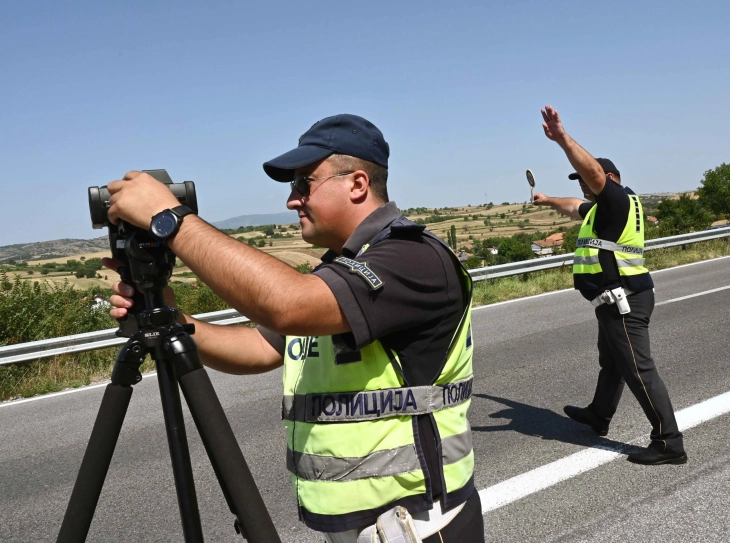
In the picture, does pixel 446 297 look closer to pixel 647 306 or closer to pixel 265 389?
pixel 647 306

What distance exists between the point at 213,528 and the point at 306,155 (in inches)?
109

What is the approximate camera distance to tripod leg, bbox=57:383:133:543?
58.5 inches

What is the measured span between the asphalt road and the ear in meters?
2.39

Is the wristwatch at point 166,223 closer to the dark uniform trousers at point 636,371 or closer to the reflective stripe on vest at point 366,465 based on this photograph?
the reflective stripe on vest at point 366,465

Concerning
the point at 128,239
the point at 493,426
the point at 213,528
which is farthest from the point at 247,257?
the point at 493,426

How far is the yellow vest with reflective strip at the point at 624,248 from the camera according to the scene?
4918 millimetres

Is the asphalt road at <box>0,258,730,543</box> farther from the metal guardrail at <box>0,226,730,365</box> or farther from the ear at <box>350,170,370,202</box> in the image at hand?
the ear at <box>350,170,370,202</box>

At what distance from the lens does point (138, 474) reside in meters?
4.93

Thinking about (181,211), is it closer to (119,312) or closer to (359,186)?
(119,312)

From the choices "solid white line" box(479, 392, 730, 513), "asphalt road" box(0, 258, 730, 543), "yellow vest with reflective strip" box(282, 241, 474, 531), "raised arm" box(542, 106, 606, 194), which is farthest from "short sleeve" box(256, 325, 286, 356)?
"raised arm" box(542, 106, 606, 194)

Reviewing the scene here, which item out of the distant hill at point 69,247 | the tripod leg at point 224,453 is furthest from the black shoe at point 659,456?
the tripod leg at point 224,453

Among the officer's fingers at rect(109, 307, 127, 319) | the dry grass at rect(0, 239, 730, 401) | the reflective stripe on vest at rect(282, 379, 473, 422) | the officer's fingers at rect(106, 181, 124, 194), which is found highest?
the officer's fingers at rect(106, 181, 124, 194)

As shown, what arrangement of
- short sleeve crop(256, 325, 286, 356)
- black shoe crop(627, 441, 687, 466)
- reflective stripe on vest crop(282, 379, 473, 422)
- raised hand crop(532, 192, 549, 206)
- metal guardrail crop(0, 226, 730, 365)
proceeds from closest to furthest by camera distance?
reflective stripe on vest crop(282, 379, 473, 422), short sleeve crop(256, 325, 286, 356), black shoe crop(627, 441, 687, 466), raised hand crop(532, 192, 549, 206), metal guardrail crop(0, 226, 730, 365)

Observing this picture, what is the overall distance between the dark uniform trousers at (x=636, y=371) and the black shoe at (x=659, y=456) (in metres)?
0.03
